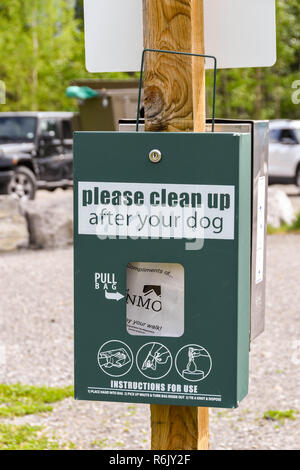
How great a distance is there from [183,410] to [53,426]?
268 cm

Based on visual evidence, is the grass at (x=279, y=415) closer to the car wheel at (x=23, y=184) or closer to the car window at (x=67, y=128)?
the car wheel at (x=23, y=184)

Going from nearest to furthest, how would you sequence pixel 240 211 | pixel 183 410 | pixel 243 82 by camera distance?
pixel 240 211 < pixel 183 410 < pixel 243 82

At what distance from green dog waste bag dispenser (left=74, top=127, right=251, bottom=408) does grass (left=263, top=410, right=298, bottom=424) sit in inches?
112

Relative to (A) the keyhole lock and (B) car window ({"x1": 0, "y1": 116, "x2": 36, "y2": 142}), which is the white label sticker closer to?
(A) the keyhole lock

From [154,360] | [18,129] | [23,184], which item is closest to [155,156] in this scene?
[154,360]

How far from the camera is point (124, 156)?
2455mm

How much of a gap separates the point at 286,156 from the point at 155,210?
18758 mm

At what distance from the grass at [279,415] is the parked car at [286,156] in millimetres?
15680

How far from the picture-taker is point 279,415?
536cm

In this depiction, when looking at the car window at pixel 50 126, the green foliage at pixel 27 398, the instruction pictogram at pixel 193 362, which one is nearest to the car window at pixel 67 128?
the car window at pixel 50 126

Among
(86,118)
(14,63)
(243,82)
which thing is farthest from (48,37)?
(86,118)

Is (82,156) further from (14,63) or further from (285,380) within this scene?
(14,63)

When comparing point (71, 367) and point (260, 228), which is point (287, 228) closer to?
point (71, 367)

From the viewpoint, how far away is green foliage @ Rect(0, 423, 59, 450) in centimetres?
478
